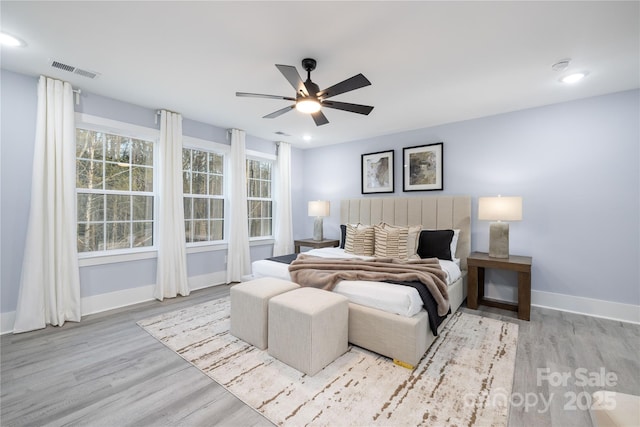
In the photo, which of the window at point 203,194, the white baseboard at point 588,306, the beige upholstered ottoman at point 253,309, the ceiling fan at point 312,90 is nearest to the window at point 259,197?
the window at point 203,194

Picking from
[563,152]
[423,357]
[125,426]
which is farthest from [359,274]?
[563,152]

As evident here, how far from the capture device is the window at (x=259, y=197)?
5.22 m

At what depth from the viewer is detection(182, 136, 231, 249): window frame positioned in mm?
4207

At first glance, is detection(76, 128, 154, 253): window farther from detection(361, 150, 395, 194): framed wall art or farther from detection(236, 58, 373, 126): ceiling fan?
detection(361, 150, 395, 194): framed wall art

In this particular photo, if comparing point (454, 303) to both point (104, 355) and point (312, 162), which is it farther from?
point (312, 162)

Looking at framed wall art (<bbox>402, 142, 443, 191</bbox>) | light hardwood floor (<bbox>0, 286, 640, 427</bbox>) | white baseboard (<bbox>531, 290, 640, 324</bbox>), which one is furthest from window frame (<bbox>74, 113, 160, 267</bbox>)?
white baseboard (<bbox>531, 290, 640, 324</bbox>)

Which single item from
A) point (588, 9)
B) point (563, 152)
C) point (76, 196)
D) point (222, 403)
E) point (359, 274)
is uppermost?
point (588, 9)

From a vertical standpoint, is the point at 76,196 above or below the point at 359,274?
above

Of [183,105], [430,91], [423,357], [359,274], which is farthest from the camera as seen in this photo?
[183,105]

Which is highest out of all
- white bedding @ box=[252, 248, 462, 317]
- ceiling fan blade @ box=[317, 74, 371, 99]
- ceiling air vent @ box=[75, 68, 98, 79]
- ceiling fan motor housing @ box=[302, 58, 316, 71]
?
ceiling air vent @ box=[75, 68, 98, 79]

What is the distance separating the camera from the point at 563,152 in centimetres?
337

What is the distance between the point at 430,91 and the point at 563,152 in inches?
74.3

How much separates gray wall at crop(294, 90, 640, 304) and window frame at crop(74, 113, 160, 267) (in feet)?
14.2

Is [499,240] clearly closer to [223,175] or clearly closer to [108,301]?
[223,175]
